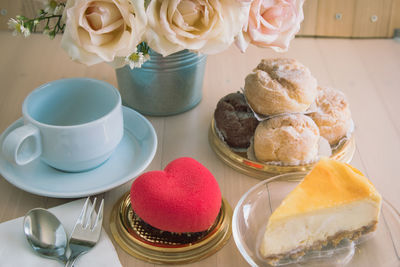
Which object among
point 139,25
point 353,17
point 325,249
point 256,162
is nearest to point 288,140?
point 256,162

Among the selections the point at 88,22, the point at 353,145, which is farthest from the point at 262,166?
the point at 88,22

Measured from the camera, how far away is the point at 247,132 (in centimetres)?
72

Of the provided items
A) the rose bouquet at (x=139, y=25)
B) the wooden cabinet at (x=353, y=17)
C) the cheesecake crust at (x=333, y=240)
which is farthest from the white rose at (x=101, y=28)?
the wooden cabinet at (x=353, y=17)

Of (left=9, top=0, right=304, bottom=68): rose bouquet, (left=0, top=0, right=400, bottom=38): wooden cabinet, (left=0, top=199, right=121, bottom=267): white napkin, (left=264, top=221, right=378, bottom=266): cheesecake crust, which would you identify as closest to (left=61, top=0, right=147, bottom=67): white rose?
(left=9, top=0, right=304, bottom=68): rose bouquet

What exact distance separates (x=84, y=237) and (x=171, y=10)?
0.30 metres

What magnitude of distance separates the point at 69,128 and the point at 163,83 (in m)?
0.23

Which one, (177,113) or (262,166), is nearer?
(262,166)

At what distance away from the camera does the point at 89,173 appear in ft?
2.19

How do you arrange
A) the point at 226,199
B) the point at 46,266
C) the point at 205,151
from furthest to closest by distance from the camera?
the point at 205,151 → the point at 226,199 → the point at 46,266

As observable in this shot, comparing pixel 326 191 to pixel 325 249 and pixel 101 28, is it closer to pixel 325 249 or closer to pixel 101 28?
pixel 325 249

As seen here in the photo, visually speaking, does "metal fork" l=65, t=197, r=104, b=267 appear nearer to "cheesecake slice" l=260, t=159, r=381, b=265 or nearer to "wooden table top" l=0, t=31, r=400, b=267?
"wooden table top" l=0, t=31, r=400, b=267

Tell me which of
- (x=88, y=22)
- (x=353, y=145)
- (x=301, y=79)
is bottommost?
(x=353, y=145)

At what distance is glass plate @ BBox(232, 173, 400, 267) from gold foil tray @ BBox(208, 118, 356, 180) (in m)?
0.06

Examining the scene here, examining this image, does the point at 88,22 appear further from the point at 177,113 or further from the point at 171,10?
the point at 177,113
